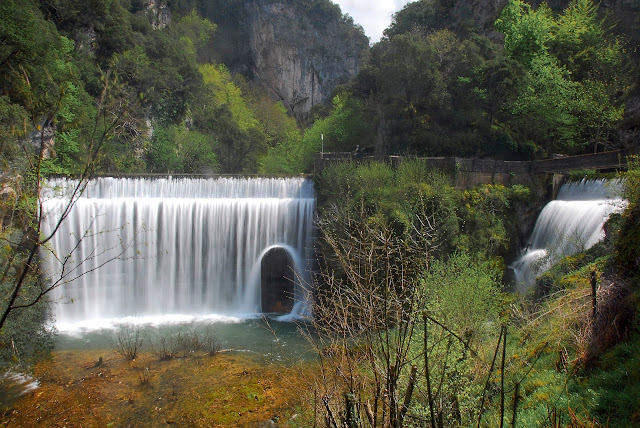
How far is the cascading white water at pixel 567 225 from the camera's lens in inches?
476

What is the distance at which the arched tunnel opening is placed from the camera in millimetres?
17031

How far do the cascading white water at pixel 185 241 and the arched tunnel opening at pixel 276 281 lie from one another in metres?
0.45

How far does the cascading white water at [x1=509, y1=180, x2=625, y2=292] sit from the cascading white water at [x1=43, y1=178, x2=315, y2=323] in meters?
8.93

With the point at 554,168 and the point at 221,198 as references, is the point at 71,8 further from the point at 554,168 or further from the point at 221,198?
the point at 554,168

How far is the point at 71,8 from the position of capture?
2394 cm

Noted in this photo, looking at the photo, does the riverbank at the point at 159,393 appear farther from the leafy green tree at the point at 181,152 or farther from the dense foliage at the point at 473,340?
the leafy green tree at the point at 181,152

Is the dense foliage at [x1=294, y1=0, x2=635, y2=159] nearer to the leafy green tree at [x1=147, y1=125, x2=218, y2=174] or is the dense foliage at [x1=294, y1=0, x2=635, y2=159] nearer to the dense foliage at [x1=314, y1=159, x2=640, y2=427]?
the dense foliage at [x1=314, y1=159, x2=640, y2=427]

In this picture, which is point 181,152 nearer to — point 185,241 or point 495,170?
point 185,241

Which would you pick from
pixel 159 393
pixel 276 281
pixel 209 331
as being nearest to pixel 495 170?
pixel 276 281

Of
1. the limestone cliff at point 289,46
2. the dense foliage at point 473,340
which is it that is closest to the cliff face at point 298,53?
the limestone cliff at point 289,46

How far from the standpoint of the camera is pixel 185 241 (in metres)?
18.0

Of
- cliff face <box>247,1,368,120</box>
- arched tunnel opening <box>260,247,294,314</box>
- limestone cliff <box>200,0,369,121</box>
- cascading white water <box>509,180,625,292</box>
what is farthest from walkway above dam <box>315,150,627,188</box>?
cliff face <box>247,1,368,120</box>

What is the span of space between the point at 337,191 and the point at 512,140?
33.8ft

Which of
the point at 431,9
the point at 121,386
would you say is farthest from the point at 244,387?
the point at 431,9
